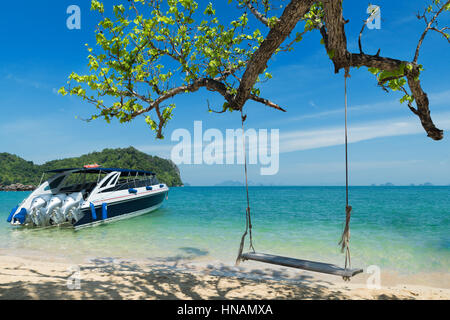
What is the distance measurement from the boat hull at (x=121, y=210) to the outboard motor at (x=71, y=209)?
0.78 feet

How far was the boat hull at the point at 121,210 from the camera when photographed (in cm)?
1248

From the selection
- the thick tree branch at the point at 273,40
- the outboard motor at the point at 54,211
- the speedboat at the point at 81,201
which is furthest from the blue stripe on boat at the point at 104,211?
the thick tree branch at the point at 273,40

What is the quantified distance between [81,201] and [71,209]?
51cm

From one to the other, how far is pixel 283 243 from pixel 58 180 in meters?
10.9

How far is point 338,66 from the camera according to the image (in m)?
3.48

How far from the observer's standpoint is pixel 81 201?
12570 millimetres

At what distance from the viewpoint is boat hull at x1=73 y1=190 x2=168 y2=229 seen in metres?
12.5

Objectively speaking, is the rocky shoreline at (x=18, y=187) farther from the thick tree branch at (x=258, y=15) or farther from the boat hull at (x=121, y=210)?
the thick tree branch at (x=258, y=15)

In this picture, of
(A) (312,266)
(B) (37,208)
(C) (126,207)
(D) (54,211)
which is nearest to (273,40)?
(A) (312,266)

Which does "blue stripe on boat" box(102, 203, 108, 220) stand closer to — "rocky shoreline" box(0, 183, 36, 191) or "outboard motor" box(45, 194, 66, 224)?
"outboard motor" box(45, 194, 66, 224)

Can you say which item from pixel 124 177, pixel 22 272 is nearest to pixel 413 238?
pixel 22 272

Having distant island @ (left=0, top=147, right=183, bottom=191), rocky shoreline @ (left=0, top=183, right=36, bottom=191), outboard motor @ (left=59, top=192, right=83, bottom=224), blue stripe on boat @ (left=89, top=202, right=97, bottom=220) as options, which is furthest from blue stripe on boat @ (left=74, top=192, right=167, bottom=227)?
rocky shoreline @ (left=0, top=183, right=36, bottom=191)

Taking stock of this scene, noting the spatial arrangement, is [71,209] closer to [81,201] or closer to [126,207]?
[81,201]
